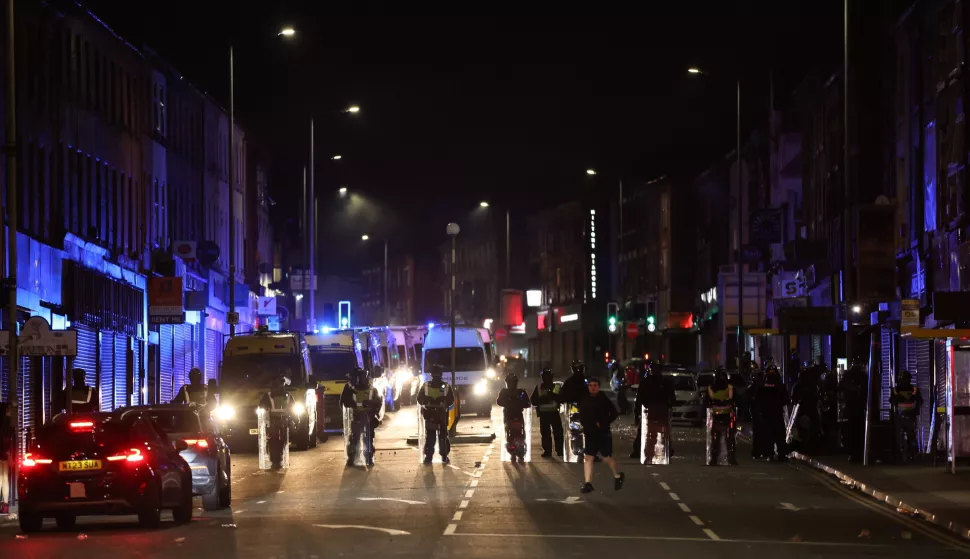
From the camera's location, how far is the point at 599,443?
24469 mm

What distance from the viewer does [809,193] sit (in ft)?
195

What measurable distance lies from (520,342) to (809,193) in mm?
64267

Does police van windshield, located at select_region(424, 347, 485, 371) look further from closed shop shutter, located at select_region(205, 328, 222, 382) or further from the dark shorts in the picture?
the dark shorts

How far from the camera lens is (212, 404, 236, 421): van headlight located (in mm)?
37562

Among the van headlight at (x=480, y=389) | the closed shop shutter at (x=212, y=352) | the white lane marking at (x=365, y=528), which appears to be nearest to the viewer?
the white lane marking at (x=365, y=528)

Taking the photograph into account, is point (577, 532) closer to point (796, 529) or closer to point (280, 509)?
point (796, 529)

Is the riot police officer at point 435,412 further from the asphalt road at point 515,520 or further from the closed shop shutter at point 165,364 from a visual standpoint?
the closed shop shutter at point 165,364

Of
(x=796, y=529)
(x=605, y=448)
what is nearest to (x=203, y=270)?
(x=605, y=448)

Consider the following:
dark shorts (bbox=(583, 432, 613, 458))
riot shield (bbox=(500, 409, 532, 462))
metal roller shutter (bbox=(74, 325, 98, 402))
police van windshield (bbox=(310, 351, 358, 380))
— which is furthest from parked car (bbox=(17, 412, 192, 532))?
police van windshield (bbox=(310, 351, 358, 380))

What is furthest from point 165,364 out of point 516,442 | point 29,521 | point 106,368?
point 29,521

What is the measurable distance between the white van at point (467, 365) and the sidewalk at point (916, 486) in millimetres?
20917

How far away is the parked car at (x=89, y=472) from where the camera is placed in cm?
1906

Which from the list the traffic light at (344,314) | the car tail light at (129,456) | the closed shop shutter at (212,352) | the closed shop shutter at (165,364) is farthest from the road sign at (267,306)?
Answer: the car tail light at (129,456)

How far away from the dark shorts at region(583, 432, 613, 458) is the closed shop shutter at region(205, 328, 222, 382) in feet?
127
